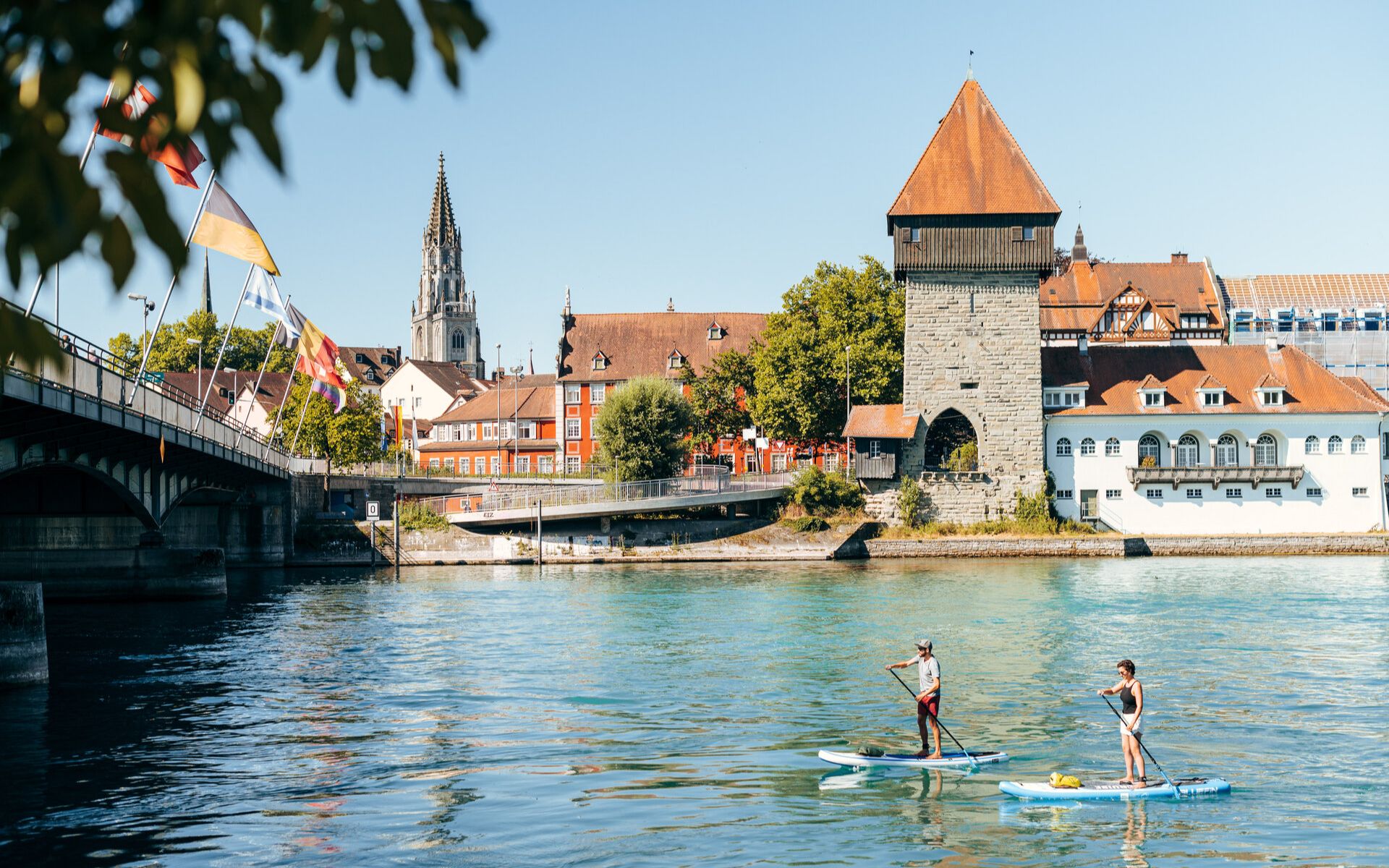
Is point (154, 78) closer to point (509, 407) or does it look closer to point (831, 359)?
point (831, 359)

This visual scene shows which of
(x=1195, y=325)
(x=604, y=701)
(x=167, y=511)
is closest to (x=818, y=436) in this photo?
(x=1195, y=325)

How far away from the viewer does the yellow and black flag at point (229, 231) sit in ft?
122

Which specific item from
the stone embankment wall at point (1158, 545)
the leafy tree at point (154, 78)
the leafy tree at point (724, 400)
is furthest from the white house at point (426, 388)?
the leafy tree at point (154, 78)

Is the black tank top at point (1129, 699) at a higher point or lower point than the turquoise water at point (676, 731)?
higher

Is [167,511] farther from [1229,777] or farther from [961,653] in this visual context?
[1229,777]

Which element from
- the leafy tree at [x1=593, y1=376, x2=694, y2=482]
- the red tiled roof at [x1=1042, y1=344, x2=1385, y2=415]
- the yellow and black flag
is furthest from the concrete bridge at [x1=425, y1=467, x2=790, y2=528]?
the yellow and black flag

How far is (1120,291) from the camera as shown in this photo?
9919 cm

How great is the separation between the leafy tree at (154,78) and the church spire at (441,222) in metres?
193

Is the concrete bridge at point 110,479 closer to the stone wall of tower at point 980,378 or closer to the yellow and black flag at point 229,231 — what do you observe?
the yellow and black flag at point 229,231

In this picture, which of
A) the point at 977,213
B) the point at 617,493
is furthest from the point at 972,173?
the point at 617,493

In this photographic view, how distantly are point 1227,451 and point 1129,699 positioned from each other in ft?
185

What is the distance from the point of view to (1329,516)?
69.4 metres

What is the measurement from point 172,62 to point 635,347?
9992 centimetres

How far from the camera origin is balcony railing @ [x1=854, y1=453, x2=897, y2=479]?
231ft
